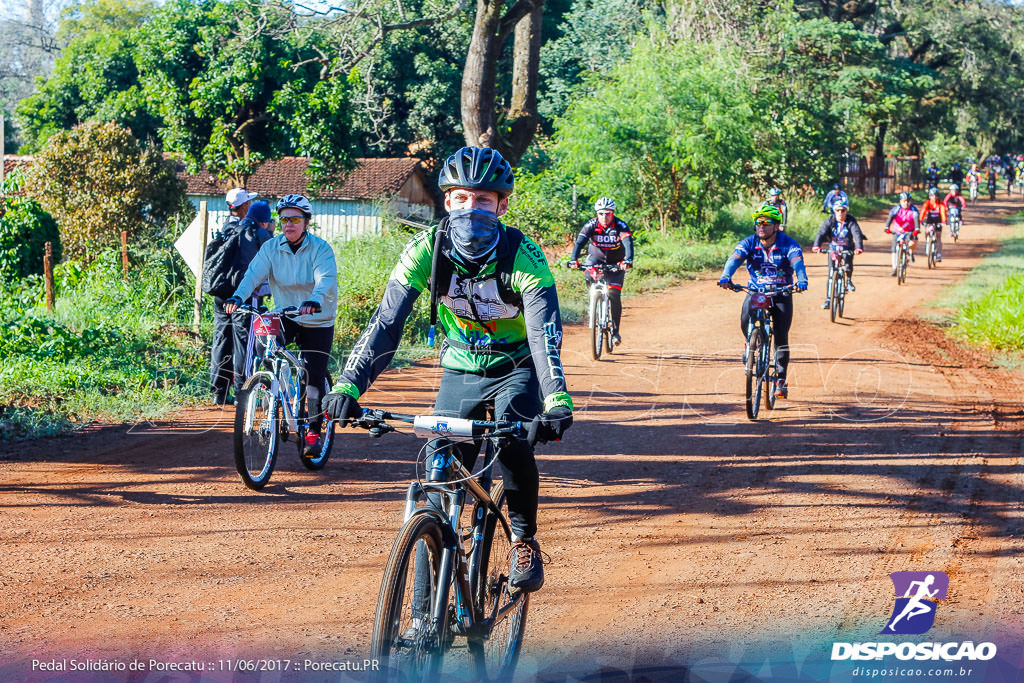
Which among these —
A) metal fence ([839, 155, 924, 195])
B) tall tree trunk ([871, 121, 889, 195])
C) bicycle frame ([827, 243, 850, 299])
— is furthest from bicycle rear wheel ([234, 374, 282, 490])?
tall tree trunk ([871, 121, 889, 195])

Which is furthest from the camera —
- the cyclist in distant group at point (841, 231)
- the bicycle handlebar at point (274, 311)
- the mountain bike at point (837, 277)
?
the mountain bike at point (837, 277)

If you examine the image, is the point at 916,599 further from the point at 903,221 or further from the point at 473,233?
the point at 903,221

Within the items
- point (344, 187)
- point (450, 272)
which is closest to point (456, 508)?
point (450, 272)

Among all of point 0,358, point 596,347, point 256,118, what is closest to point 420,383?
point 596,347

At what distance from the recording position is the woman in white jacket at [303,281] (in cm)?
757

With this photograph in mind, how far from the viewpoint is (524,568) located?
4.37 m

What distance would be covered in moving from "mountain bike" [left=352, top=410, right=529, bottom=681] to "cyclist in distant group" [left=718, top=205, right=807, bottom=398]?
686 centimetres

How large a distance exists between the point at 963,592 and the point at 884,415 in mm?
5295

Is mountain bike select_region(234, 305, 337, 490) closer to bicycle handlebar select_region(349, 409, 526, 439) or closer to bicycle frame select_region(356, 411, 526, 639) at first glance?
bicycle frame select_region(356, 411, 526, 639)

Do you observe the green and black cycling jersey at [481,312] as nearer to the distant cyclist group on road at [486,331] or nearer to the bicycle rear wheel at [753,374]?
the distant cyclist group on road at [486,331]

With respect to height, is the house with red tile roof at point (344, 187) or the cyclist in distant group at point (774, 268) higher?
the house with red tile roof at point (344, 187)

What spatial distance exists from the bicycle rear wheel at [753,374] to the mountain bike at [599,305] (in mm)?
3454

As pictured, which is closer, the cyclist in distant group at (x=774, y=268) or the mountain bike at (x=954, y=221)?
the cyclist in distant group at (x=774, y=268)

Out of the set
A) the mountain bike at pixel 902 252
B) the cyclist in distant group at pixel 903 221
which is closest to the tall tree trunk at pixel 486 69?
the cyclist in distant group at pixel 903 221
